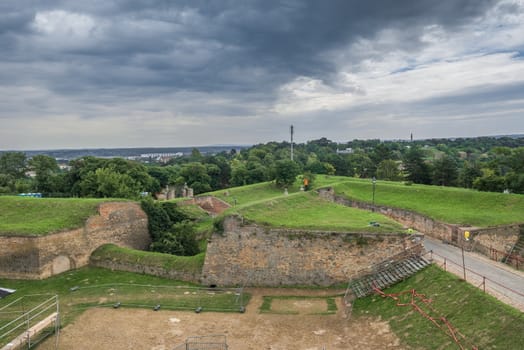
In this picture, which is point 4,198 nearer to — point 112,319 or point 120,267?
point 120,267

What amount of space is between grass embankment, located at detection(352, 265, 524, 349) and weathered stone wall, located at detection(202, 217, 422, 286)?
2.04m

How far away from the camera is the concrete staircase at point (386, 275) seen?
15.9 meters

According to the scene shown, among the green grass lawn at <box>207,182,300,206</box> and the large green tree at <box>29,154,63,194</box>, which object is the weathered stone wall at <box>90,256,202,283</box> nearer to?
the green grass lawn at <box>207,182,300,206</box>

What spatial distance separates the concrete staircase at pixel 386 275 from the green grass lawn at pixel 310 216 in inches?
63.8

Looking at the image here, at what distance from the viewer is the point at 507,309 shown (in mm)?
10664

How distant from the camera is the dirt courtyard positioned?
12.8 meters

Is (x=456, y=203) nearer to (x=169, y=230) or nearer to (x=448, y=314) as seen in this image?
(x=448, y=314)

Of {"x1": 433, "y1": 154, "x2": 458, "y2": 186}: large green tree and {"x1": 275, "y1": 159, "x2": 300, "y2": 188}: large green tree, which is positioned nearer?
{"x1": 275, "y1": 159, "x2": 300, "y2": 188}: large green tree

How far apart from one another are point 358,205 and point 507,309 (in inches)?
867

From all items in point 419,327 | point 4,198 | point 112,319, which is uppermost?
point 4,198

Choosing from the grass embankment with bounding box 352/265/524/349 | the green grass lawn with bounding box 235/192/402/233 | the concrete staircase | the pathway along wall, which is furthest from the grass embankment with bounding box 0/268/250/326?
the grass embankment with bounding box 352/265/524/349

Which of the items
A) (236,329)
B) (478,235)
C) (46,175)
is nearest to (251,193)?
(478,235)

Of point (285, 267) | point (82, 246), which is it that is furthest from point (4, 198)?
point (285, 267)

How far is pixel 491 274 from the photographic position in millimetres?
14680
